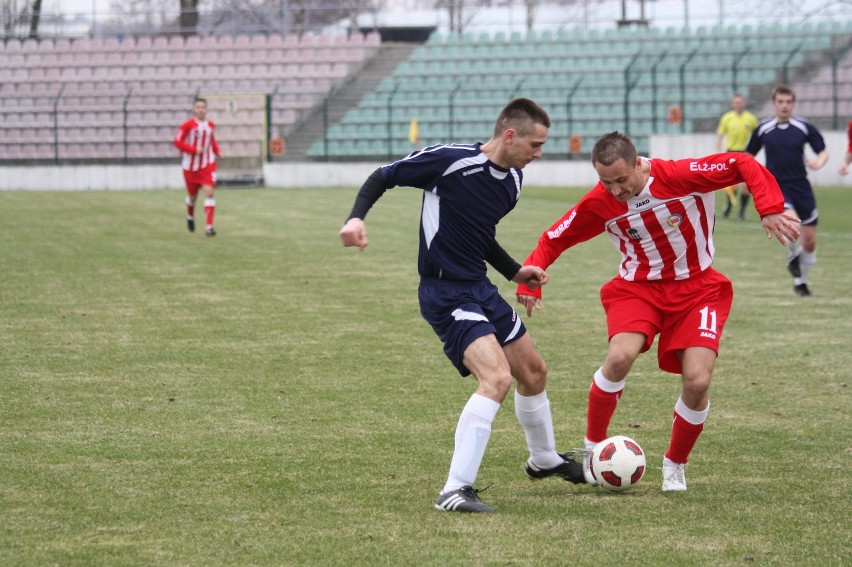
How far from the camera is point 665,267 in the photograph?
5703 mm

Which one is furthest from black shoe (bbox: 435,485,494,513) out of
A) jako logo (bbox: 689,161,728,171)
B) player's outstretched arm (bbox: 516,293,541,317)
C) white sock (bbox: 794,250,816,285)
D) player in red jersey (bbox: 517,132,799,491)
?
white sock (bbox: 794,250,816,285)

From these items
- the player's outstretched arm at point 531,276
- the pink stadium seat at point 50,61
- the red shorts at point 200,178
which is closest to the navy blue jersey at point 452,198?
the player's outstretched arm at point 531,276

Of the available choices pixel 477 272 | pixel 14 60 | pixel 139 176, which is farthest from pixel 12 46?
pixel 477 272

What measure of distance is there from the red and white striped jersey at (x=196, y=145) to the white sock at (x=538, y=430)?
13884 mm

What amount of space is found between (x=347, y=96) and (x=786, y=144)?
24138 mm

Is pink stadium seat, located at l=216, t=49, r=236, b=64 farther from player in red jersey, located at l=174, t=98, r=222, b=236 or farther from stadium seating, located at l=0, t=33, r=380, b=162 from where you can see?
player in red jersey, located at l=174, t=98, r=222, b=236

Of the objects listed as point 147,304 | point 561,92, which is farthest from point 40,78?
point 147,304

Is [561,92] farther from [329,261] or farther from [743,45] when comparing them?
[329,261]

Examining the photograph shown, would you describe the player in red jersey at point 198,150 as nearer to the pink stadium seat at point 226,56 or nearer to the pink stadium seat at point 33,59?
the pink stadium seat at point 226,56

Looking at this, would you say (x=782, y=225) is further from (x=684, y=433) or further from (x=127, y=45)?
(x=127, y=45)

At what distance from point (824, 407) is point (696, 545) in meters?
2.90

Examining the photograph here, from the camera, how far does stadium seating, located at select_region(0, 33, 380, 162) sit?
112 ft

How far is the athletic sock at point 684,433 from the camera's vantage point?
542 cm

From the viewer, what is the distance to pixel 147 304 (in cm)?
1089
